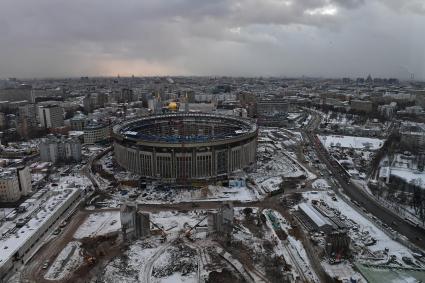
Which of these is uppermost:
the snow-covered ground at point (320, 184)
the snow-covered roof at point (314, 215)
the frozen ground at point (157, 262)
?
the snow-covered roof at point (314, 215)

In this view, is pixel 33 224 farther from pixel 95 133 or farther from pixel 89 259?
pixel 95 133

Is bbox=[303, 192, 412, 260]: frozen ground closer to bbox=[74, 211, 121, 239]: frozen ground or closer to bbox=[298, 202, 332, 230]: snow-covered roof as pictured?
bbox=[298, 202, 332, 230]: snow-covered roof

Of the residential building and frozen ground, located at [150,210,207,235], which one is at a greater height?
the residential building

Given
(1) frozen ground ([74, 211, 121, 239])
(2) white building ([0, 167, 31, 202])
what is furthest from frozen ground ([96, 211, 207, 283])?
(2) white building ([0, 167, 31, 202])

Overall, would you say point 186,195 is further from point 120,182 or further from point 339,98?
point 339,98

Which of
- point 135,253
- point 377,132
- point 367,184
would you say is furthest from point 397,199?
point 377,132

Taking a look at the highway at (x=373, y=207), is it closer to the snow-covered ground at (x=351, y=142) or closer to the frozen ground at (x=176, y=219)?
the snow-covered ground at (x=351, y=142)

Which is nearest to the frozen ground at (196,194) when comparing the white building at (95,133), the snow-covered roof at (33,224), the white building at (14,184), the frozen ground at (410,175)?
the snow-covered roof at (33,224)
